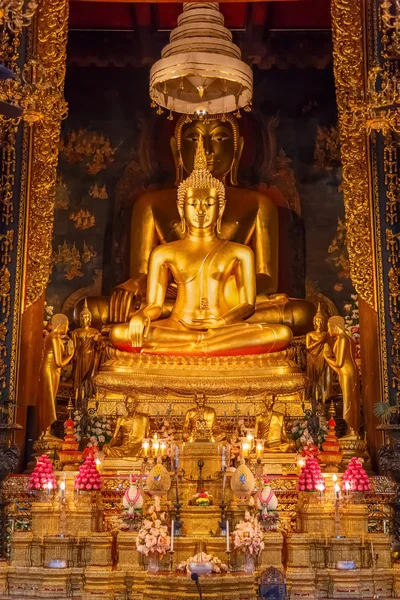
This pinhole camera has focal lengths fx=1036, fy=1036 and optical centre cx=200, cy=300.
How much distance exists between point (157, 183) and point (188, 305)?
1.80m

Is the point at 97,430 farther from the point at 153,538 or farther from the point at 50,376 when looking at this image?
the point at 153,538

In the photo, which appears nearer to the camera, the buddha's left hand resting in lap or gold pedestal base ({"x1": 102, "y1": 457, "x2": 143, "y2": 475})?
gold pedestal base ({"x1": 102, "y1": 457, "x2": 143, "y2": 475})

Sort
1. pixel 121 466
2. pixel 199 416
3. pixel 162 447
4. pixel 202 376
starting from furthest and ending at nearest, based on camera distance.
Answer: pixel 202 376 < pixel 199 416 < pixel 121 466 < pixel 162 447

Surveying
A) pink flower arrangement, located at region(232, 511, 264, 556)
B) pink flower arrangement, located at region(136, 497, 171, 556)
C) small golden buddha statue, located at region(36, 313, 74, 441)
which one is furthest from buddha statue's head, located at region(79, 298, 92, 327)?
pink flower arrangement, located at region(232, 511, 264, 556)

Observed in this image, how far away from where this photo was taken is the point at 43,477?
7.00 meters

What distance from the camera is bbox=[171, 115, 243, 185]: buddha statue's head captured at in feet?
35.0

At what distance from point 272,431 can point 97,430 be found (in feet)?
4.68

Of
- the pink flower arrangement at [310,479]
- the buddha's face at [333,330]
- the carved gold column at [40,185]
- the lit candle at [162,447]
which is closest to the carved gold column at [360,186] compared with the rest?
the buddha's face at [333,330]

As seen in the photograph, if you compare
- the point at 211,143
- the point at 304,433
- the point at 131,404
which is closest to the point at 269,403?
the point at 304,433

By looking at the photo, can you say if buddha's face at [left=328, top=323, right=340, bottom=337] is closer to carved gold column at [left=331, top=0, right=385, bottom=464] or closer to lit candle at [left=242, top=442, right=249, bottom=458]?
carved gold column at [left=331, top=0, right=385, bottom=464]

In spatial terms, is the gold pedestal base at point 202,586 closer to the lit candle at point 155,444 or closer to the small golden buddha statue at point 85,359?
the lit candle at point 155,444

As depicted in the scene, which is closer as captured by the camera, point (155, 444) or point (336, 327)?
point (155, 444)

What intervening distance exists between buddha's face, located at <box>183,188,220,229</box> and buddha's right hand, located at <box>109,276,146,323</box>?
0.82m

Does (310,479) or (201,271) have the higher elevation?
(201,271)
